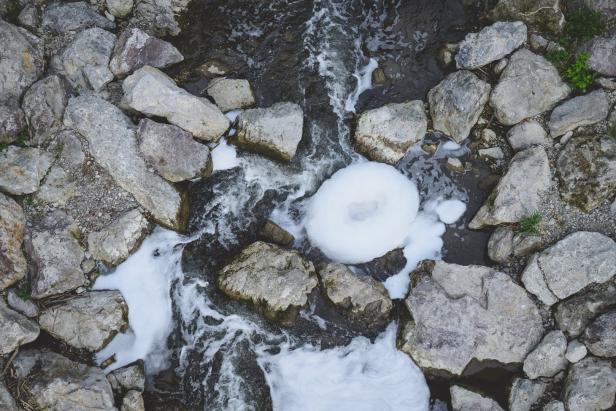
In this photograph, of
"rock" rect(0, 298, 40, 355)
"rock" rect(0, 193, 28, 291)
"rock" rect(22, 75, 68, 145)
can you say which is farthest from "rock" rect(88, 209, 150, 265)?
"rock" rect(22, 75, 68, 145)

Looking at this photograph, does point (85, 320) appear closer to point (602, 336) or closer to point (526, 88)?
point (602, 336)

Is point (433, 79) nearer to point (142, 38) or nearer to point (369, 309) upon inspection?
point (369, 309)

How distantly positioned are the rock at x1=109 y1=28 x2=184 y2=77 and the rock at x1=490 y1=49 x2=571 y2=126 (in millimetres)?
6558

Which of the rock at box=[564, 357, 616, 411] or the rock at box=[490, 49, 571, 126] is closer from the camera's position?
the rock at box=[564, 357, 616, 411]

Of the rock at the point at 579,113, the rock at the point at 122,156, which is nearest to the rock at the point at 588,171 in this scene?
the rock at the point at 579,113

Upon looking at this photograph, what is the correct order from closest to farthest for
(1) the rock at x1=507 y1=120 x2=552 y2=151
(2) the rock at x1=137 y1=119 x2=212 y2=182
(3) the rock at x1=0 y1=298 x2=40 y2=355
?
(3) the rock at x1=0 y1=298 x2=40 y2=355 < (2) the rock at x1=137 y1=119 x2=212 y2=182 < (1) the rock at x1=507 y1=120 x2=552 y2=151

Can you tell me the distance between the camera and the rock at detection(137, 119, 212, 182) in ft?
28.8

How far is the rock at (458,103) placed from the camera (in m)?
9.14

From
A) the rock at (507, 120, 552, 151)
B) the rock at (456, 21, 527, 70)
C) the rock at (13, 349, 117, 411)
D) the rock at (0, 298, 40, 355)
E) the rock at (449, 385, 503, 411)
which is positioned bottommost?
the rock at (449, 385, 503, 411)

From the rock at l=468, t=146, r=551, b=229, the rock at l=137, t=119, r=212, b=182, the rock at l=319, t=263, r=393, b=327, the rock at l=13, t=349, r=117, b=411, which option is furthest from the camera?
the rock at l=137, t=119, r=212, b=182

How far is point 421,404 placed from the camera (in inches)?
319

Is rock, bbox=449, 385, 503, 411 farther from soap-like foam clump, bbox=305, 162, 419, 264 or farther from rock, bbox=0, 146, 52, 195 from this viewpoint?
rock, bbox=0, 146, 52, 195

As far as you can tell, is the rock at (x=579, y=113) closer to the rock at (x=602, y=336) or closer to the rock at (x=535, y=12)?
the rock at (x=535, y=12)

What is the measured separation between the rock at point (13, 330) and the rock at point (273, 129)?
15.9 ft
